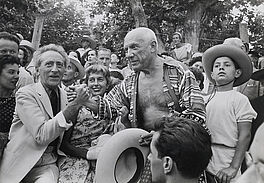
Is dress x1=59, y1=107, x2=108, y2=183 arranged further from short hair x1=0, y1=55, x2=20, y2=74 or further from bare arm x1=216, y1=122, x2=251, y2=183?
bare arm x1=216, y1=122, x2=251, y2=183

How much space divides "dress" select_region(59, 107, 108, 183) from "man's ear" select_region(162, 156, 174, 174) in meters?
1.82

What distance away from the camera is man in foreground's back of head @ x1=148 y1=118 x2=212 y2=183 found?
2535mm

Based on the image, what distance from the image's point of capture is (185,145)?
8.44 feet

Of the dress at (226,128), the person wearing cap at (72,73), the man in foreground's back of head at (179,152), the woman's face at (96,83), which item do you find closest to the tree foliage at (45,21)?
the person wearing cap at (72,73)

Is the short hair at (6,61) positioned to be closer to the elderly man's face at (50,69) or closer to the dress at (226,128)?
the elderly man's face at (50,69)

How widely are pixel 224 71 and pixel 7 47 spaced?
2613 millimetres

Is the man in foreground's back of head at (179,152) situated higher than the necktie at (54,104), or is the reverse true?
the necktie at (54,104)

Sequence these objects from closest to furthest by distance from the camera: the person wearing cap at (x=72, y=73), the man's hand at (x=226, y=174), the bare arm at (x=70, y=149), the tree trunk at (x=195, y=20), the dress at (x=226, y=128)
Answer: the man's hand at (x=226, y=174), the dress at (x=226, y=128), the bare arm at (x=70, y=149), the person wearing cap at (x=72, y=73), the tree trunk at (x=195, y=20)

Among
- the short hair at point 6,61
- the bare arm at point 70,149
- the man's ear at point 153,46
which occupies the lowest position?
the bare arm at point 70,149

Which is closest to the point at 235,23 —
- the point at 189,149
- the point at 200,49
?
the point at 200,49

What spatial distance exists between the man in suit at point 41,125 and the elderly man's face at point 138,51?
57cm

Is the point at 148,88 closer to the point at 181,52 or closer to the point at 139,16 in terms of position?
the point at 181,52

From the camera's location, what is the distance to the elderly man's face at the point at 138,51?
4.21 meters

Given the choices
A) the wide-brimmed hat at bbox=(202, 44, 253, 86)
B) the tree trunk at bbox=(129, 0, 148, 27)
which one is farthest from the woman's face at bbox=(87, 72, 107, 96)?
the tree trunk at bbox=(129, 0, 148, 27)
